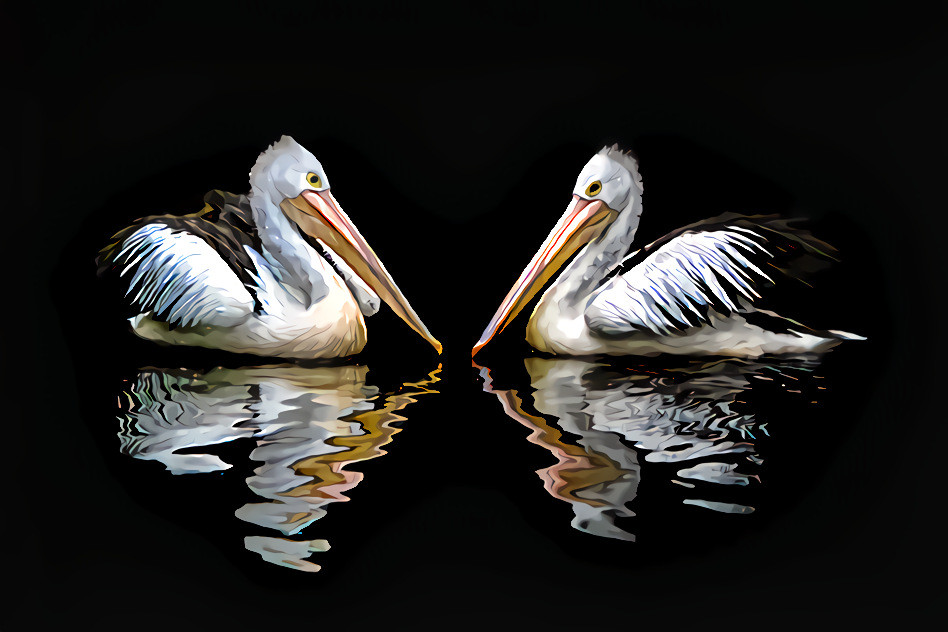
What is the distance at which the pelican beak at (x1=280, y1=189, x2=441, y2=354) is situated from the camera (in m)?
4.56

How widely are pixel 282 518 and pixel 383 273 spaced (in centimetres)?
195

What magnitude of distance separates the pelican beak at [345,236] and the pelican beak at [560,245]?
0.50 metres

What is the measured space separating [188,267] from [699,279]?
8.37ft

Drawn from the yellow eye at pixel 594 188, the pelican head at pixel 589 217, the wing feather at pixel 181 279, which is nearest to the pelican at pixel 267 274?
the wing feather at pixel 181 279

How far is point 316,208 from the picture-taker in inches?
180

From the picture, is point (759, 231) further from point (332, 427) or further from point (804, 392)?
point (332, 427)

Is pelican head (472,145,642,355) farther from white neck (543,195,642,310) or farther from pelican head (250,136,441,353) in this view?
pelican head (250,136,441,353)

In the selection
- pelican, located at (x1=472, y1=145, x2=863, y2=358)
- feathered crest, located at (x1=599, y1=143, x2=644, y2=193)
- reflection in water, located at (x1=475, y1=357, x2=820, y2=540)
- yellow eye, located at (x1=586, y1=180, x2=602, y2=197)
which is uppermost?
feathered crest, located at (x1=599, y1=143, x2=644, y2=193)

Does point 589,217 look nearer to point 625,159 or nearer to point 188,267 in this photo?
point 625,159

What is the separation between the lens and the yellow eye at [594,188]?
15.6 feet

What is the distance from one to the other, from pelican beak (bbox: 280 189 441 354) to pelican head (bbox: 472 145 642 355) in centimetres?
47

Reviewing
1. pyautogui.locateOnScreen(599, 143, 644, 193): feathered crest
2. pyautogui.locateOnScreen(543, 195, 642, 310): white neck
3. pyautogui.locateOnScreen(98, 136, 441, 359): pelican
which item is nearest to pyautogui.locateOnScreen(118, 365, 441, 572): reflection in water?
pyautogui.locateOnScreen(98, 136, 441, 359): pelican

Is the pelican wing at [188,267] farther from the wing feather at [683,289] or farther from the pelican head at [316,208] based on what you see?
the wing feather at [683,289]

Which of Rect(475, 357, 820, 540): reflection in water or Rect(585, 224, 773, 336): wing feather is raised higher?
Rect(585, 224, 773, 336): wing feather
